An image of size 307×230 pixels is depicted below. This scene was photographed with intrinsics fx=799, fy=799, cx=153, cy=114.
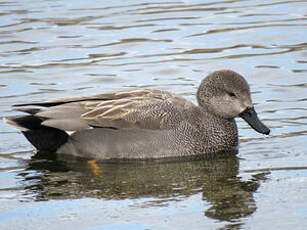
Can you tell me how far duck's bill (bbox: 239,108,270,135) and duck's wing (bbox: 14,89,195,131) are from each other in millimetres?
634

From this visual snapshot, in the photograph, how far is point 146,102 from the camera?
8836 millimetres

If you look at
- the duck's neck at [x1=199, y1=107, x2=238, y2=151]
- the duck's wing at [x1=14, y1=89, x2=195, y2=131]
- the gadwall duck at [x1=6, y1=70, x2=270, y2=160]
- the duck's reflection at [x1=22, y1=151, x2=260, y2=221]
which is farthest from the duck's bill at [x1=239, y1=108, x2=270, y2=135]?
the duck's wing at [x1=14, y1=89, x2=195, y2=131]

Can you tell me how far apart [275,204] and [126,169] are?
203cm

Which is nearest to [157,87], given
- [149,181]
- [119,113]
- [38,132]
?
[119,113]

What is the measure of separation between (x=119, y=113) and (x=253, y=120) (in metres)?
1.49

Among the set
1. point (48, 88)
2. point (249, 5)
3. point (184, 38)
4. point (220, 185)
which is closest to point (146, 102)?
point (220, 185)

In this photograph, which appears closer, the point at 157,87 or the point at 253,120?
the point at 253,120

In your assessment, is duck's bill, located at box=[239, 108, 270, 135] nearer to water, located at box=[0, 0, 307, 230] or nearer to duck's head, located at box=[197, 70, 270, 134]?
duck's head, located at box=[197, 70, 270, 134]

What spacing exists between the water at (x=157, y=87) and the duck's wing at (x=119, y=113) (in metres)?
0.44

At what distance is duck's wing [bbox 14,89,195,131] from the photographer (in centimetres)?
869

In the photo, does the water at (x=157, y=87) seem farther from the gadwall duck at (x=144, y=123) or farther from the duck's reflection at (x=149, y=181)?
the gadwall duck at (x=144, y=123)

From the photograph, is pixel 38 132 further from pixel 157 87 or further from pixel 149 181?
pixel 157 87

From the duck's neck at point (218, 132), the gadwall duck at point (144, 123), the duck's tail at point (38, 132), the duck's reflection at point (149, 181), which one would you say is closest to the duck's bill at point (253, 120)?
the gadwall duck at point (144, 123)

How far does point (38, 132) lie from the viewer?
8914 millimetres
